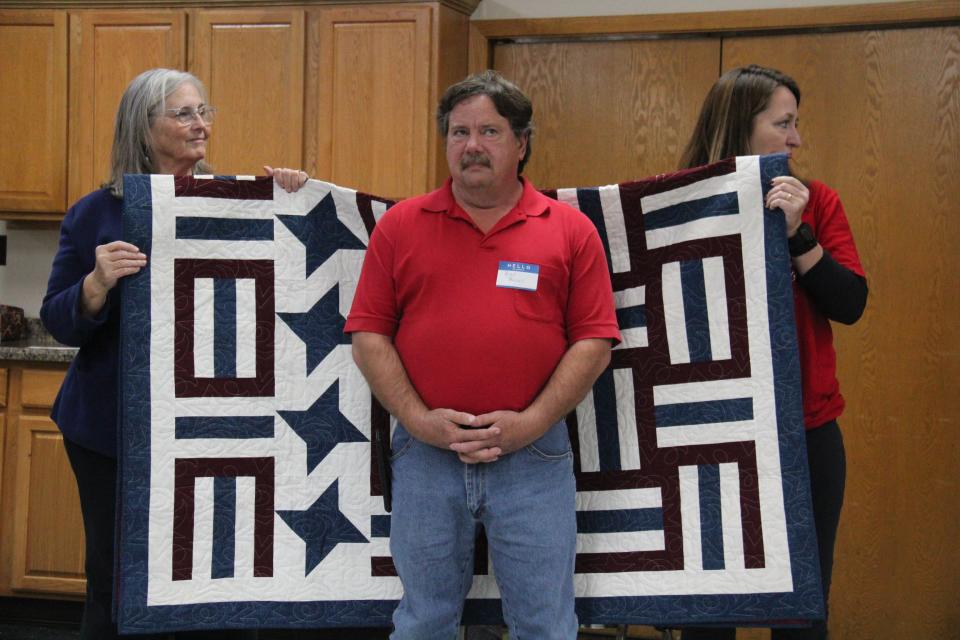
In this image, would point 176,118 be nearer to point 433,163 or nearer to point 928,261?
point 433,163

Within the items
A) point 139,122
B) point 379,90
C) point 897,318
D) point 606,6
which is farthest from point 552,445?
point 606,6

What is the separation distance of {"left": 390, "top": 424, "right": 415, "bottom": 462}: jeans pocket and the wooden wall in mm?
2011

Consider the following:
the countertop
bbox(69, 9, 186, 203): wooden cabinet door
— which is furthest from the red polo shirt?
bbox(69, 9, 186, 203): wooden cabinet door

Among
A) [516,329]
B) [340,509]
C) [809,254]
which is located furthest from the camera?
[340,509]

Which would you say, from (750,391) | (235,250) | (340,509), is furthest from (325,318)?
(750,391)

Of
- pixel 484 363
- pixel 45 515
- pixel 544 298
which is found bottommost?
pixel 45 515

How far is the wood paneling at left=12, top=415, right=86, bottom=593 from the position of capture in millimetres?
3766

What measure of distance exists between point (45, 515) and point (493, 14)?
2354 mm

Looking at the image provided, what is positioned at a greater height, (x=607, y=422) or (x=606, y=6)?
(x=606, y=6)

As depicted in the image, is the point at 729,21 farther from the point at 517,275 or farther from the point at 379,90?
the point at 517,275

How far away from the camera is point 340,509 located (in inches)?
89.7

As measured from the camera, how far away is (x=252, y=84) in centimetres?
390

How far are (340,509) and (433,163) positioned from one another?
172 centimetres

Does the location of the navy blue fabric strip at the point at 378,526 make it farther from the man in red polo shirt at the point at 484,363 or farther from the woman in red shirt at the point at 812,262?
the woman in red shirt at the point at 812,262
